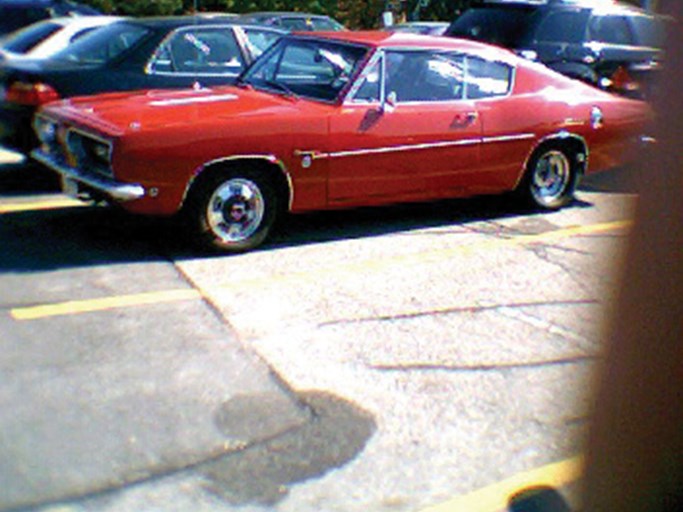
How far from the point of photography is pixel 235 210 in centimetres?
653

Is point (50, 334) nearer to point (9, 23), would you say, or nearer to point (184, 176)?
point (184, 176)

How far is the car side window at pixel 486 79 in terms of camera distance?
762 centimetres

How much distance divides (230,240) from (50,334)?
1.84 meters

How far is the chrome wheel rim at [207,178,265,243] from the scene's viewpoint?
6445 millimetres

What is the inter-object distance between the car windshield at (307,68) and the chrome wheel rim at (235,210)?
975 millimetres

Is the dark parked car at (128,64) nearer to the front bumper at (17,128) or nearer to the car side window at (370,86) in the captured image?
the front bumper at (17,128)

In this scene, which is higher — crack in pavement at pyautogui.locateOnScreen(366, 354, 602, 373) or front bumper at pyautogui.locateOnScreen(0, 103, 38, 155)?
front bumper at pyautogui.locateOnScreen(0, 103, 38, 155)

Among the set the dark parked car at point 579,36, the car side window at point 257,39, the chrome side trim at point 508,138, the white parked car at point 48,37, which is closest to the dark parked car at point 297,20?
the dark parked car at point 579,36

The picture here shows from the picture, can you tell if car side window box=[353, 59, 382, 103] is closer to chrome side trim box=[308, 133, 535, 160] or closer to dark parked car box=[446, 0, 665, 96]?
chrome side trim box=[308, 133, 535, 160]

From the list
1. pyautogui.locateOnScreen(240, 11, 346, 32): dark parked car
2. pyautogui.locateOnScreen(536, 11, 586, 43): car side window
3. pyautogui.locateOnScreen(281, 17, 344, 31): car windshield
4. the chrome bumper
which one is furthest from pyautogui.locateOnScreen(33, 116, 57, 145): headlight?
pyautogui.locateOnScreen(281, 17, 344, 31): car windshield

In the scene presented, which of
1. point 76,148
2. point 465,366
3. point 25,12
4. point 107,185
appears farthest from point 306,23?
point 465,366

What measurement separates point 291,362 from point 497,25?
6774 millimetres

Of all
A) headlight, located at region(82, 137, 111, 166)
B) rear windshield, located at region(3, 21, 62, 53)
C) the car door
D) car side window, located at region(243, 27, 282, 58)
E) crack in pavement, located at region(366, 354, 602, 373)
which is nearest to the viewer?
crack in pavement, located at region(366, 354, 602, 373)

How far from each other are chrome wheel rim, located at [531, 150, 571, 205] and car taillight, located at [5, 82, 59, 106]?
4.19 metres
